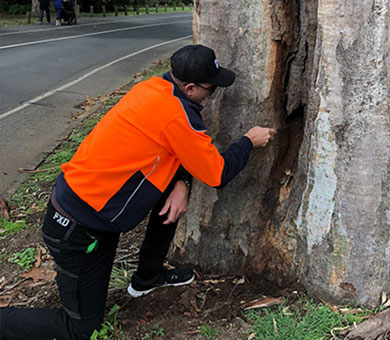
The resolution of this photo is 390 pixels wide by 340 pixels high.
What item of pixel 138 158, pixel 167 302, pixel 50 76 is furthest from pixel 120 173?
pixel 50 76

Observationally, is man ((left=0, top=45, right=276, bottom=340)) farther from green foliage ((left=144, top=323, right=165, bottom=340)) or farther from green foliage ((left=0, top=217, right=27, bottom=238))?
green foliage ((left=0, top=217, right=27, bottom=238))

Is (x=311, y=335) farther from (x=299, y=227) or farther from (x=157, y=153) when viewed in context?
(x=157, y=153)

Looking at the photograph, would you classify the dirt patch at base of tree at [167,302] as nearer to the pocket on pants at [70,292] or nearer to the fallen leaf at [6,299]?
the fallen leaf at [6,299]

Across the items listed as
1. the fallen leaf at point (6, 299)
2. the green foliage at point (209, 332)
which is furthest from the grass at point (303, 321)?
the fallen leaf at point (6, 299)

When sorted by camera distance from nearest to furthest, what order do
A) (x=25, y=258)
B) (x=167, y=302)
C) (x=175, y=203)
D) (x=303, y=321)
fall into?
(x=303, y=321) → (x=175, y=203) → (x=167, y=302) → (x=25, y=258)

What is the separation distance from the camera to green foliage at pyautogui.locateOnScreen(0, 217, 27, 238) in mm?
4756

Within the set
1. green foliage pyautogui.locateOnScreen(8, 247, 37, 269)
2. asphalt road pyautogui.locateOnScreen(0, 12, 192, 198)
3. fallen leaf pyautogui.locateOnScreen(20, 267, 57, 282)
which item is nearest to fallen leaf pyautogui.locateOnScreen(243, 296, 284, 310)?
fallen leaf pyautogui.locateOnScreen(20, 267, 57, 282)

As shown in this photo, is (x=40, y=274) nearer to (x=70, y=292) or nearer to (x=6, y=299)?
(x=6, y=299)

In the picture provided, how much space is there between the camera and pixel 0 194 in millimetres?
5703

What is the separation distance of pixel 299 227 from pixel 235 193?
517mm

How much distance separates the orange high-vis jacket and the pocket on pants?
0.37 meters

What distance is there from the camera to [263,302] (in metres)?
3.23

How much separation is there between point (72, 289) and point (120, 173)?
77 centimetres

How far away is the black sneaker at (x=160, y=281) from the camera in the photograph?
3.53 m
